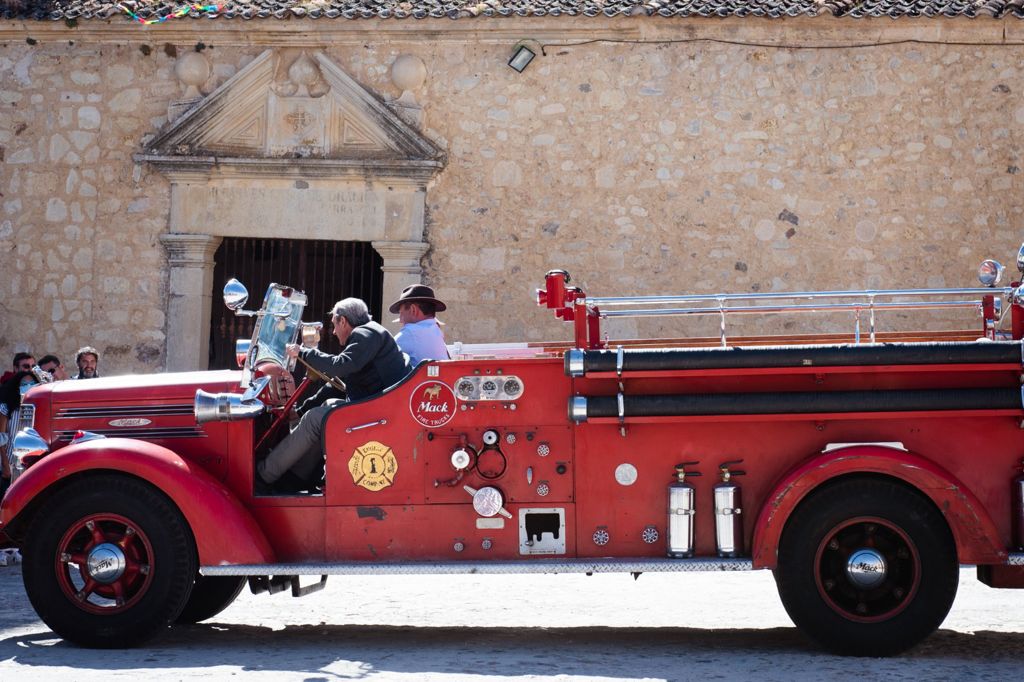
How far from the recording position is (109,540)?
622 cm

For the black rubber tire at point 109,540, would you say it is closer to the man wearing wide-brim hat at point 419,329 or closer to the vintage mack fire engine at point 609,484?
the vintage mack fire engine at point 609,484

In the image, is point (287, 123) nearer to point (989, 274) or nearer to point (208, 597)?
point (208, 597)

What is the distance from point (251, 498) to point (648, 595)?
3.06 meters

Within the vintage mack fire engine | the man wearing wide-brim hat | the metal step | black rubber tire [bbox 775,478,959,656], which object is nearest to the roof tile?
the man wearing wide-brim hat

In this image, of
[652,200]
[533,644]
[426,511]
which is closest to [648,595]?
[533,644]

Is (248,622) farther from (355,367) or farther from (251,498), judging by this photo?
(355,367)

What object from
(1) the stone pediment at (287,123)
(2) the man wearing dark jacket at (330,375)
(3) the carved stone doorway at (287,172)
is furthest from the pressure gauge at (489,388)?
(1) the stone pediment at (287,123)

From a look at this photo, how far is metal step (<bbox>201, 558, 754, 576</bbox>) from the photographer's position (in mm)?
5902

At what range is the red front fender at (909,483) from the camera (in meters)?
5.78

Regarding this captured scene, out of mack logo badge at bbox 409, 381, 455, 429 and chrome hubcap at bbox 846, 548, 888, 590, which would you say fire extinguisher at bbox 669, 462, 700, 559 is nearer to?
chrome hubcap at bbox 846, 548, 888, 590

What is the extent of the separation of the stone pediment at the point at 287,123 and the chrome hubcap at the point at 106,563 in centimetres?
761

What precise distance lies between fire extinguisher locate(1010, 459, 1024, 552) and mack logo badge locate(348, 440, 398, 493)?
2.85 meters

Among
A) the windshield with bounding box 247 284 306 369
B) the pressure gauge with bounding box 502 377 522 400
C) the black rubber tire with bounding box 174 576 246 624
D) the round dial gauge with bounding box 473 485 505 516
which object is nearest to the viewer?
the round dial gauge with bounding box 473 485 505 516

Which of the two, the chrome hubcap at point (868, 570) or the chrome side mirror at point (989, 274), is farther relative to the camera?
the chrome side mirror at point (989, 274)
